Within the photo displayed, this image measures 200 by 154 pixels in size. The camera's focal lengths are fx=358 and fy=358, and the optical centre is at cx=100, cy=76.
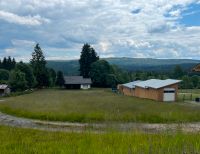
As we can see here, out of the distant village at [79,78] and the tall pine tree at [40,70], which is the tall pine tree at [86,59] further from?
the tall pine tree at [40,70]

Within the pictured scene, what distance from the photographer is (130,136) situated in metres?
10.8

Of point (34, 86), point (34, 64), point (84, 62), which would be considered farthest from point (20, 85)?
point (84, 62)

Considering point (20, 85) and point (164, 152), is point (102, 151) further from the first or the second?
point (20, 85)

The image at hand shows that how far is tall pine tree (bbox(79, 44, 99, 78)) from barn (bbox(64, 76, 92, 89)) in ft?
23.5

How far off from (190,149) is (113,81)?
9449 cm

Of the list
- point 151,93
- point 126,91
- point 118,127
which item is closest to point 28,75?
point 126,91

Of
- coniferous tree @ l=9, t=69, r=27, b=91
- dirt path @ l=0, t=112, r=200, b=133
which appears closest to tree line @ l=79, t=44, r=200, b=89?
coniferous tree @ l=9, t=69, r=27, b=91

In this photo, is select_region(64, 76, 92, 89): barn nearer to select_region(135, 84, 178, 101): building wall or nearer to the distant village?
the distant village

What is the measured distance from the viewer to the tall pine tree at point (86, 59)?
10862 cm

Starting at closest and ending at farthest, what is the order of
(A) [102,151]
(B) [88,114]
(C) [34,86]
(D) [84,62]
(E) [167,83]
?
(A) [102,151], (B) [88,114], (E) [167,83], (C) [34,86], (D) [84,62]

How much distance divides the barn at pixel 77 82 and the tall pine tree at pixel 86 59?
23.5 ft

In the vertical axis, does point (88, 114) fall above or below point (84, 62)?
below

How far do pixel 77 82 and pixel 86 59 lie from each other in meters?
10.6

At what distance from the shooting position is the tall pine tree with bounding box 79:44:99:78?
10862 cm
